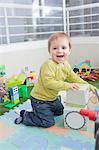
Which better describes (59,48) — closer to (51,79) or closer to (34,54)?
(51,79)

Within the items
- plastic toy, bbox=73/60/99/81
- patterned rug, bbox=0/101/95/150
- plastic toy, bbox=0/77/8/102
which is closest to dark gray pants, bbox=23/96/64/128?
patterned rug, bbox=0/101/95/150

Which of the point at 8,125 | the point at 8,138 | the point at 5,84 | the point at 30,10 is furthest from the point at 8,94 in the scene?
the point at 30,10

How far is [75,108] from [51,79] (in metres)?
0.21

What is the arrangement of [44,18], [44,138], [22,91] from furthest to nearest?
[44,18], [22,91], [44,138]

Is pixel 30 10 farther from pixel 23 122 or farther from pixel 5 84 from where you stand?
pixel 23 122

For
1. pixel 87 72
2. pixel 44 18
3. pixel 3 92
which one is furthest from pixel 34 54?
pixel 3 92

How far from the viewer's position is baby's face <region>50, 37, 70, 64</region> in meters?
1.14

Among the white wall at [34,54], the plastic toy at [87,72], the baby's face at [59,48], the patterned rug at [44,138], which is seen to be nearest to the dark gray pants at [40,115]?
the patterned rug at [44,138]

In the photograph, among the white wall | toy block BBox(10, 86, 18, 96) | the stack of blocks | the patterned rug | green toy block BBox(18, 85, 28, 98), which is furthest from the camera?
the white wall

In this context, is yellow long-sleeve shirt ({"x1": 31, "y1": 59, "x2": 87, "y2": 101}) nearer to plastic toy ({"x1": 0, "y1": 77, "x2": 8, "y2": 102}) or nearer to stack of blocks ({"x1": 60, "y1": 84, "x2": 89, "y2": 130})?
stack of blocks ({"x1": 60, "y1": 84, "x2": 89, "y2": 130})

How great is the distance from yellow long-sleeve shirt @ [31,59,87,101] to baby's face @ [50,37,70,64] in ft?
0.16

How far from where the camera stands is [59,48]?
113 cm

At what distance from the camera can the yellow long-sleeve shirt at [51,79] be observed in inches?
44.3

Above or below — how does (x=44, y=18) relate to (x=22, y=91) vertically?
above
